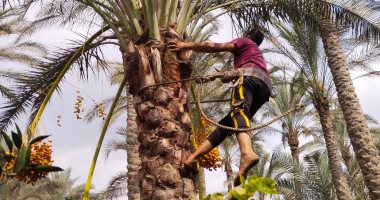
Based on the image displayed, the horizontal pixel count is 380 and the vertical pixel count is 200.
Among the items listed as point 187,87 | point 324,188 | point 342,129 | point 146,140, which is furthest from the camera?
point 342,129

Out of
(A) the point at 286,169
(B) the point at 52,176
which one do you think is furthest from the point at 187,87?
(B) the point at 52,176

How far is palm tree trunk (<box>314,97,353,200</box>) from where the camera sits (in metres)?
11.2

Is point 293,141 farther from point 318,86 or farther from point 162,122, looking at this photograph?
point 162,122

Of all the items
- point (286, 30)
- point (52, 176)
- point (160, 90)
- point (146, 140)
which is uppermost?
point (286, 30)

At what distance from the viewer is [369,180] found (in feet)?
28.1

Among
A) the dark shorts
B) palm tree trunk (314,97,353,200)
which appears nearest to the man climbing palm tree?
the dark shorts

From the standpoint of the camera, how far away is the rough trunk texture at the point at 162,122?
131 inches

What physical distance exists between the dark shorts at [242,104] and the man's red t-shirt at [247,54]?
0.20 metres

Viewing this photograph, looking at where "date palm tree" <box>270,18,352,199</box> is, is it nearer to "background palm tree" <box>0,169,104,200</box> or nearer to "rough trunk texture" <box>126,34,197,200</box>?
"rough trunk texture" <box>126,34,197,200</box>

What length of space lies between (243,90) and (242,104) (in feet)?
0.51

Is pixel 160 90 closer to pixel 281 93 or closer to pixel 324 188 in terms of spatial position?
pixel 324 188

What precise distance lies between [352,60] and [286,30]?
87.0 inches

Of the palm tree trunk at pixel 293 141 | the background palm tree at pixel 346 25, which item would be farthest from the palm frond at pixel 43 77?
the palm tree trunk at pixel 293 141

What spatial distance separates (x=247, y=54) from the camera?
393cm
